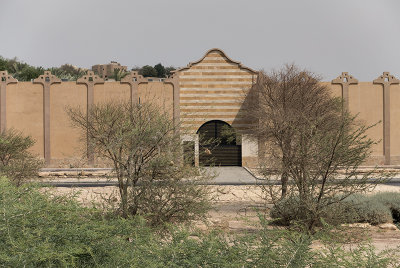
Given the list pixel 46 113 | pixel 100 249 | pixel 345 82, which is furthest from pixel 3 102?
pixel 100 249

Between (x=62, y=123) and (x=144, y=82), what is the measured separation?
630cm

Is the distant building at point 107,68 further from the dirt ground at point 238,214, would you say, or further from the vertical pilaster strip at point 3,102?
the dirt ground at point 238,214

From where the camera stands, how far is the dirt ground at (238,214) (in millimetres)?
13344

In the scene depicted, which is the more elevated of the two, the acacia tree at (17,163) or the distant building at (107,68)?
the distant building at (107,68)

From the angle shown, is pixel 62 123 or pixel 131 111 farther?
pixel 62 123

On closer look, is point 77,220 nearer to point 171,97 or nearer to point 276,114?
point 276,114

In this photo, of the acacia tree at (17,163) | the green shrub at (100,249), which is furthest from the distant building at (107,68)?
the green shrub at (100,249)

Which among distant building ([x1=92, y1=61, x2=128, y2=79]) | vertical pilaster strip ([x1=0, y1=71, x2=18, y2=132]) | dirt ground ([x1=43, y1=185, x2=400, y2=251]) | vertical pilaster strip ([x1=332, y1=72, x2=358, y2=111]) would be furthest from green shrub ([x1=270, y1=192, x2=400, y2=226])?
distant building ([x1=92, y1=61, x2=128, y2=79])

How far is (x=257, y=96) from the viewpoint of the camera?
34062mm

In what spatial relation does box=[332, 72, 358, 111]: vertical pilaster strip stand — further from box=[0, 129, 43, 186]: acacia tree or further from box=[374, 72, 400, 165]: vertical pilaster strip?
box=[0, 129, 43, 186]: acacia tree

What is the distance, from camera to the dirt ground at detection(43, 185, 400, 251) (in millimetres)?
13344

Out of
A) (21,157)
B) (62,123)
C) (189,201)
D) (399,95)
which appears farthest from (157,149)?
(399,95)

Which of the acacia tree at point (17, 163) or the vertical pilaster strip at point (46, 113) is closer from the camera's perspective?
the acacia tree at point (17, 163)

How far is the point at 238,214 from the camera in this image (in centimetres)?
1730
